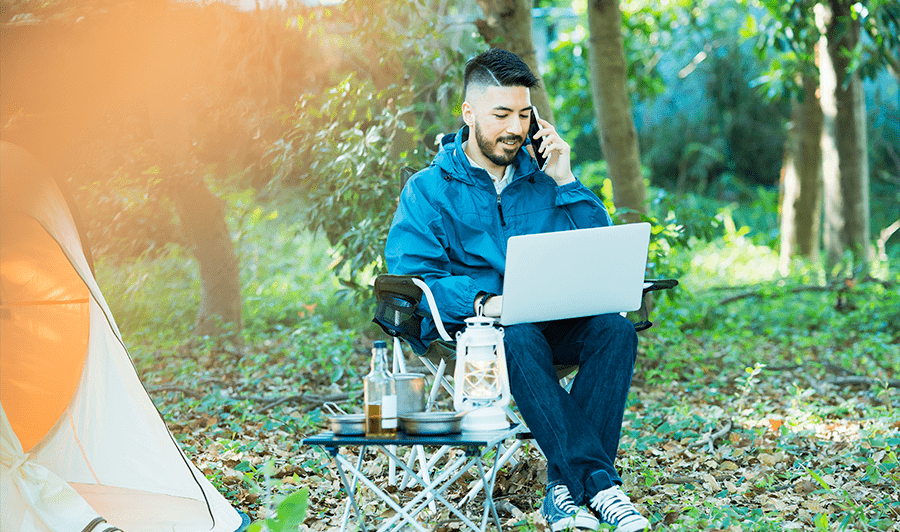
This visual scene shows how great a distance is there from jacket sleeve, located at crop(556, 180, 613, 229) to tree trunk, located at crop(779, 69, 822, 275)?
6716mm

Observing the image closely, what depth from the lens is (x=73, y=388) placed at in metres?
2.31

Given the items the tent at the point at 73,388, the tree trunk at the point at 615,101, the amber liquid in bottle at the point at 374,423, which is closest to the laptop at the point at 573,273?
the amber liquid in bottle at the point at 374,423

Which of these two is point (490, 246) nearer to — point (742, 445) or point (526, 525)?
point (526, 525)

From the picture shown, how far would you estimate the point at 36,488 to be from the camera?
182 cm

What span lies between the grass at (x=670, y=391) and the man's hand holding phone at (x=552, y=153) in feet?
3.17

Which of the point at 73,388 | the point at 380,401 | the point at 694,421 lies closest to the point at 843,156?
the point at 694,421

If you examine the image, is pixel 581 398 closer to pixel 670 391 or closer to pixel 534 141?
pixel 534 141

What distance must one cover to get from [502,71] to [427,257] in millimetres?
610

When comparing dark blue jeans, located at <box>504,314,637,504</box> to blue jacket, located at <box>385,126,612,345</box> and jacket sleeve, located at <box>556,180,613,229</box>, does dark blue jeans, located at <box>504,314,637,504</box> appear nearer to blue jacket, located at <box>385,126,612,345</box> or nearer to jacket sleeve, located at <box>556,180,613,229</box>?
blue jacket, located at <box>385,126,612,345</box>

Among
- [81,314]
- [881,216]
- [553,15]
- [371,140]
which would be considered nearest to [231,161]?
[371,140]

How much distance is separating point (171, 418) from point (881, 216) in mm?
10989

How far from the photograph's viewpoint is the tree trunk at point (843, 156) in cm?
686

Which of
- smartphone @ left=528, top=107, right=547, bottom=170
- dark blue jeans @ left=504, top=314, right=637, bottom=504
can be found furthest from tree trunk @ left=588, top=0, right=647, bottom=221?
dark blue jeans @ left=504, top=314, right=637, bottom=504

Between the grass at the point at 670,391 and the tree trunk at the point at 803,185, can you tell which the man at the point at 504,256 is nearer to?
the grass at the point at 670,391
